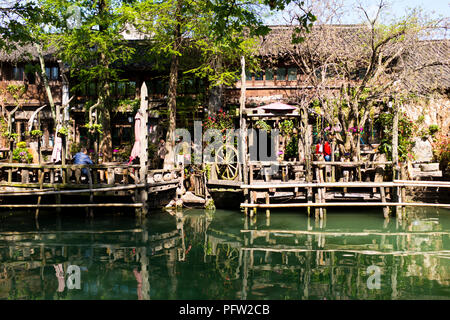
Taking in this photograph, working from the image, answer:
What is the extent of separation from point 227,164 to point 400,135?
667cm

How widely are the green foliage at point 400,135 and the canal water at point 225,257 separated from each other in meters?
2.43

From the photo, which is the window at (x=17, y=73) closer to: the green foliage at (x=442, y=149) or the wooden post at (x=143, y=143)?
the wooden post at (x=143, y=143)

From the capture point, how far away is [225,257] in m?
8.52

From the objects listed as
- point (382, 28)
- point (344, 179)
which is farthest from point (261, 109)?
point (382, 28)

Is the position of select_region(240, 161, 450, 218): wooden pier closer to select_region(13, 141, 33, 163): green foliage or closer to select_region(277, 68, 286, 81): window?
select_region(277, 68, 286, 81): window

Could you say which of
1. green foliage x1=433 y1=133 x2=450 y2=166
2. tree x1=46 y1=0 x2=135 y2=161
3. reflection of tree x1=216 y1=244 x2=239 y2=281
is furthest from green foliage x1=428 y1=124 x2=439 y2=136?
tree x1=46 y1=0 x2=135 y2=161

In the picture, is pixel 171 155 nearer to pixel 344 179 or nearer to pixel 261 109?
pixel 261 109

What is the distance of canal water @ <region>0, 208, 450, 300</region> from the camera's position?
6387 mm

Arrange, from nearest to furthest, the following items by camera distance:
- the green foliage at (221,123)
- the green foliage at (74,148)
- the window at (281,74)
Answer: the green foliage at (221,123)
the window at (281,74)
the green foliage at (74,148)

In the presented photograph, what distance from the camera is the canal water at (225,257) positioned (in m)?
6.39

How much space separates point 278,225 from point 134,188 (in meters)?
4.62

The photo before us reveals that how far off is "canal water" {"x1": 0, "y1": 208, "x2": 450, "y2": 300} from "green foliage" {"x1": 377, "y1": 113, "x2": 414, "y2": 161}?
7.97 ft

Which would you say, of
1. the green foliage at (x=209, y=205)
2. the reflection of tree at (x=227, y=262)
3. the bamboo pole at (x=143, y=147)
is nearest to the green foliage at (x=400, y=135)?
the green foliage at (x=209, y=205)

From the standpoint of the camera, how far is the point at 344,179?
514 inches
